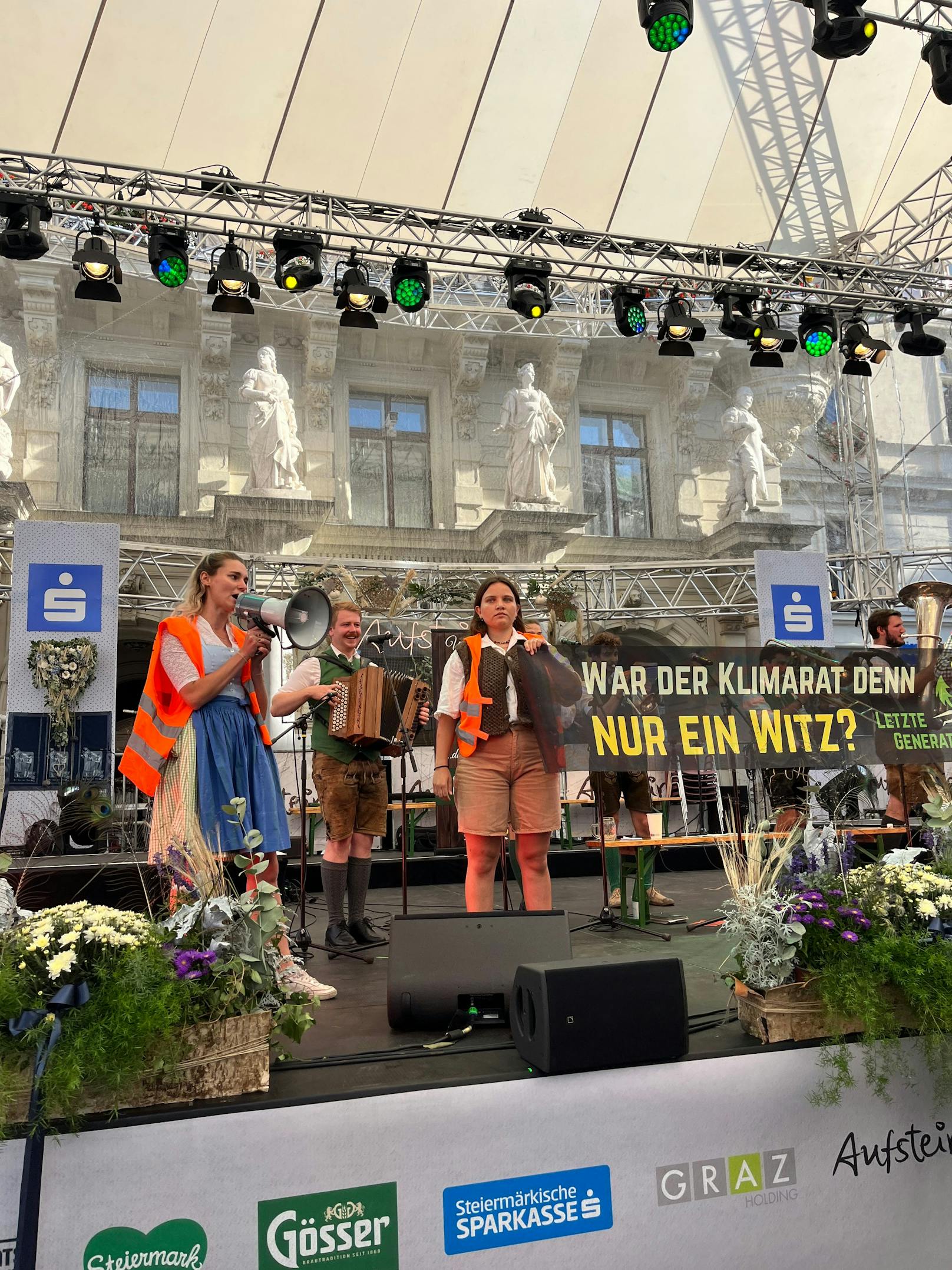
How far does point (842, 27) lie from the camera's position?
6.30 meters

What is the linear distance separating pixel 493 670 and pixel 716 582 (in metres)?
13.0

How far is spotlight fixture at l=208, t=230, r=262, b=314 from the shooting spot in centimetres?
840

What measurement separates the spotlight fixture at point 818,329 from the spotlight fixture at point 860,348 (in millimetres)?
304

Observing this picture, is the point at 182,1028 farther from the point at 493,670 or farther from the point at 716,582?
the point at 716,582

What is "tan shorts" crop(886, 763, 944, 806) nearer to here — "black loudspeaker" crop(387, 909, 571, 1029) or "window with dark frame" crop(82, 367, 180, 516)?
"black loudspeaker" crop(387, 909, 571, 1029)

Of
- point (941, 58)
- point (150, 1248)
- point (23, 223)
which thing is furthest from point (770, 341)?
point (150, 1248)

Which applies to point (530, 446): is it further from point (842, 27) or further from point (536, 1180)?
point (536, 1180)

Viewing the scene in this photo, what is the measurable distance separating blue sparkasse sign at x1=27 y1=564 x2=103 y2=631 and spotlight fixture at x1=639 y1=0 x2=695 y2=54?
586cm

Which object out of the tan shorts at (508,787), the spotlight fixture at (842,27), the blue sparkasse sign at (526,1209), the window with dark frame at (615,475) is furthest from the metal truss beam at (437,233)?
the blue sparkasse sign at (526,1209)

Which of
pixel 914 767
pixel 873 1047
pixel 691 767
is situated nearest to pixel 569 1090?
pixel 873 1047

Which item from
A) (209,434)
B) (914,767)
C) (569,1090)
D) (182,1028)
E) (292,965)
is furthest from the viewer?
(209,434)

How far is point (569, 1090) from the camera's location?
2.50 meters

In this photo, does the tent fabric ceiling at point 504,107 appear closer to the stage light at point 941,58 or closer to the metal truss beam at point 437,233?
the metal truss beam at point 437,233

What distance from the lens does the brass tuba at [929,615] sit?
17.4ft
